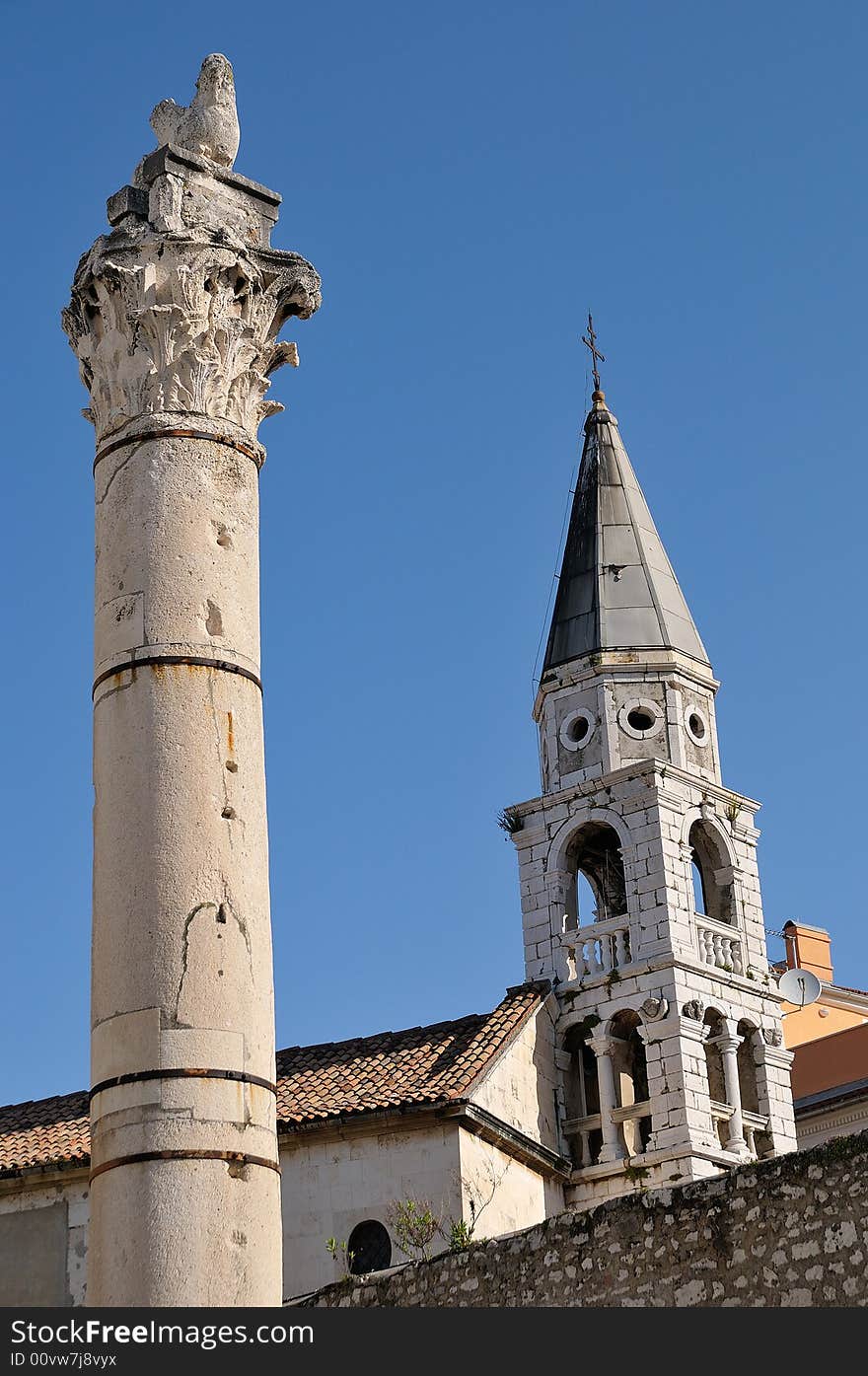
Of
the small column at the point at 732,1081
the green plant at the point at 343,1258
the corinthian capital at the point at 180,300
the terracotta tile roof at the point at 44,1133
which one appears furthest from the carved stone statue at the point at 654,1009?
the corinthian capital at the point at 180,300

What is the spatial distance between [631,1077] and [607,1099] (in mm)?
1152

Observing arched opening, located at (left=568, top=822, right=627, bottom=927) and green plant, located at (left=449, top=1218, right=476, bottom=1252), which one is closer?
green plant, located at (left=449, top=1218, right=476, bottom=1252)

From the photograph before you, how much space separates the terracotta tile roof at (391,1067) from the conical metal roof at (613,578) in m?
5.63

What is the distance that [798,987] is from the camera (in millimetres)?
30359

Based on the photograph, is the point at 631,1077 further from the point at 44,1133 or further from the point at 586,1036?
the point at 44,1133

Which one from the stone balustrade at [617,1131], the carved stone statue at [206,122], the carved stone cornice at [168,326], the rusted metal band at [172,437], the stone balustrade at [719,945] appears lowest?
the rusted metal band at [172,437]

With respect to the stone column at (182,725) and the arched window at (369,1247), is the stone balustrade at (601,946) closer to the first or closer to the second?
the arched window at (369,1247)

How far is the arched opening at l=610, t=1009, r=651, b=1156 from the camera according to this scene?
2708 cm

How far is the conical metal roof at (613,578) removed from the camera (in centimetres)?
3005

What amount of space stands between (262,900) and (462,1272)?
2519mm

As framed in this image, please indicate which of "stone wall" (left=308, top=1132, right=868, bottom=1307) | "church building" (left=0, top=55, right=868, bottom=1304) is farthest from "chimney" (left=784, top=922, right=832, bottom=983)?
"stone wall" (left=308, top=1132, right=868, bottom=1307)

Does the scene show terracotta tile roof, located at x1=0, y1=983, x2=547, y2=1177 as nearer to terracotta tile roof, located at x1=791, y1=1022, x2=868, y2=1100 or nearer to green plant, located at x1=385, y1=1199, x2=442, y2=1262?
green plant, located at x1=385, y1=1199, x2=442, y2=1262

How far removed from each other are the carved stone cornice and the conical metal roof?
17.6 metres

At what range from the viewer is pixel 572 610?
3062cm
